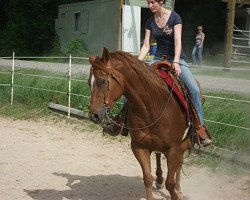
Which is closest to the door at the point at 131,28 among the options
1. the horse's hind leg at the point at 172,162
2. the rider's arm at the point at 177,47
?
the rider's arm at the point at 177,47

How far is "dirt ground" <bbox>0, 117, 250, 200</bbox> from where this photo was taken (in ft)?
18.9

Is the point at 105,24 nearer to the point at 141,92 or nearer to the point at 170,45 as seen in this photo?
the point at 170,45

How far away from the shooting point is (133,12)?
68.4 ft

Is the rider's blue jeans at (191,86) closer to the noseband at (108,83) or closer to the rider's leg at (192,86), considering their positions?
the rider's leg at (192,86)

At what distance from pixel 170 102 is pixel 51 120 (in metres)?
6.34

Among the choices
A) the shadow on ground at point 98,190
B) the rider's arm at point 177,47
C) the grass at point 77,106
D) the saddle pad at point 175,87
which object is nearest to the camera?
the saddle pad at point 175,87

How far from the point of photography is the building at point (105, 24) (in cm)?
2052

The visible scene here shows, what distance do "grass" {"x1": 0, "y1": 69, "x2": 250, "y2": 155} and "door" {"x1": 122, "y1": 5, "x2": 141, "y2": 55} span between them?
23.5ft

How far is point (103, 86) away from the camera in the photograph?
13.5ft

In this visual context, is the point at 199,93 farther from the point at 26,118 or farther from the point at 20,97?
the point at 20,97

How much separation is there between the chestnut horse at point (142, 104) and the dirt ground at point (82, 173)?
1181mm

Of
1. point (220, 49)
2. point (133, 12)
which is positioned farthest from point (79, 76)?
point (220, 49)

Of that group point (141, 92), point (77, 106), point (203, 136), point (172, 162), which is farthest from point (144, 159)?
point (77, 106)

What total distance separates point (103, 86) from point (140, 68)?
537 millimetres
